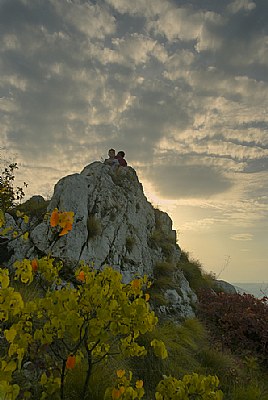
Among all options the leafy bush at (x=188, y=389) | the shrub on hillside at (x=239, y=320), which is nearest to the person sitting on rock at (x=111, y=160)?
the shrub on hillside at (x=239, y=320)

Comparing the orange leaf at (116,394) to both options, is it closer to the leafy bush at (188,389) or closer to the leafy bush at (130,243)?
the leafy bush at (188,389)

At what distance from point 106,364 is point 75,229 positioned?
423 centimetres

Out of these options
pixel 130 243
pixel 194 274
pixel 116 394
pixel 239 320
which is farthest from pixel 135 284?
pixel 194 274

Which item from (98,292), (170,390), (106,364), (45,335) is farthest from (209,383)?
(106,364)

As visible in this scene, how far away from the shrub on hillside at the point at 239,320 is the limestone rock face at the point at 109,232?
764 mm

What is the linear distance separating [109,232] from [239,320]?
4575mm

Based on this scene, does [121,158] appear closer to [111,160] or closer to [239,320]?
[111,160]

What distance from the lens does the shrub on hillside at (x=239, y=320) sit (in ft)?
28.4

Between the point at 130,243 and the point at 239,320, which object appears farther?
the point at 130,243

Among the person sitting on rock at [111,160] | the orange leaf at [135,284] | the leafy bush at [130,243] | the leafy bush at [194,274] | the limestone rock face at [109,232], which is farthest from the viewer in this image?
the leafy bush at [194,274]

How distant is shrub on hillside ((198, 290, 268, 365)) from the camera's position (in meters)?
8.66

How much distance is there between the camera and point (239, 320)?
9414 mm

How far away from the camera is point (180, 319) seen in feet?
30.0

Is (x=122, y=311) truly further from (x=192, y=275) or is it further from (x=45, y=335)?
(x=192, y=275)
